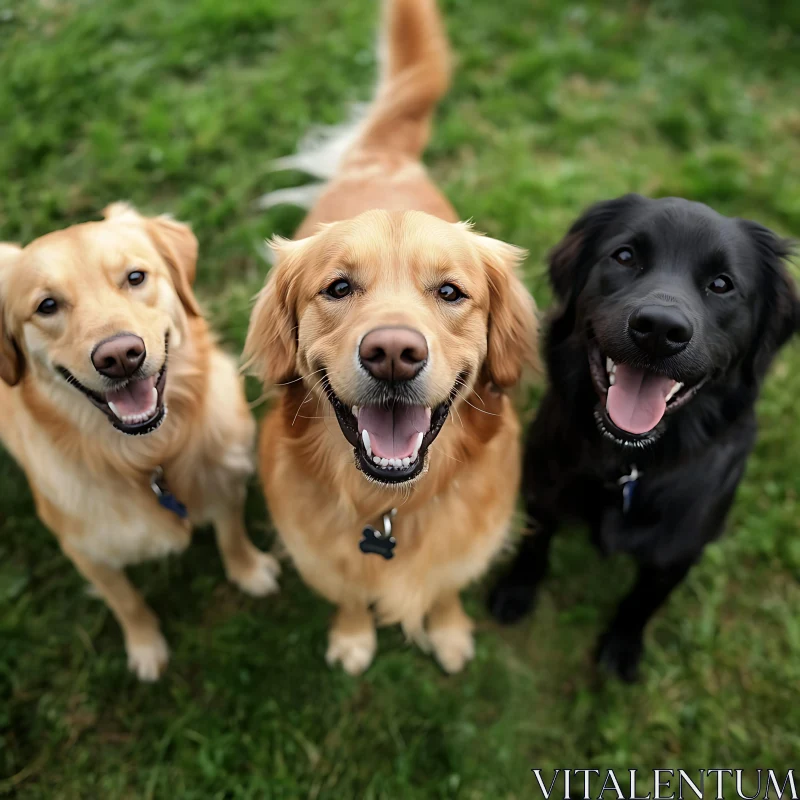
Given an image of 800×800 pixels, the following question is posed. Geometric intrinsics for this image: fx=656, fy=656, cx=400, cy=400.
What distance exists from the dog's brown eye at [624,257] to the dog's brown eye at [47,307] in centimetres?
191

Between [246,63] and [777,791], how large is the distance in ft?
17.8

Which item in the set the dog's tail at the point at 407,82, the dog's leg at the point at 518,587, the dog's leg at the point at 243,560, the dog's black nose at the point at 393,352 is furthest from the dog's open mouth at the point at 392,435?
the dog's tail at the point at 407,82

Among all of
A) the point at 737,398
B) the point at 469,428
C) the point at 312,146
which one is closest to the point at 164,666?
the point at 469,428

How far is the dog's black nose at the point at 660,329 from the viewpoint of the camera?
6.39 feet

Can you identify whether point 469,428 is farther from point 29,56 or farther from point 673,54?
point 29,56

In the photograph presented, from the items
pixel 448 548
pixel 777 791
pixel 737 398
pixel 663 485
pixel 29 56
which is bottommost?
pixel 777 791

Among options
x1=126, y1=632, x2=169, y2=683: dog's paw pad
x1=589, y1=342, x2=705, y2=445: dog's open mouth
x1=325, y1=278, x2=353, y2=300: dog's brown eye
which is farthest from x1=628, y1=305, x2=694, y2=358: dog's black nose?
x1=126, y1=632, x2=169, y2=683: dog's paw pad

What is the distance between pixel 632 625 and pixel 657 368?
1.44 m

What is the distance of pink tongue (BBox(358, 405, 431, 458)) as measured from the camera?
2.00 m

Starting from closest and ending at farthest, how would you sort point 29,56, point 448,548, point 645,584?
point 448,548 → point 645,584 → point 29,56

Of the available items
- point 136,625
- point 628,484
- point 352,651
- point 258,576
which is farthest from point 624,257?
point 136,625

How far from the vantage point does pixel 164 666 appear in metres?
3.07

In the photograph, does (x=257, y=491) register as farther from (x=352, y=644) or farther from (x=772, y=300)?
(x=772, y=300)

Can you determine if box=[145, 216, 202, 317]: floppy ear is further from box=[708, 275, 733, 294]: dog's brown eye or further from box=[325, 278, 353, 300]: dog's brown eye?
box=[708, 275, 733, 294]: dog's brown eye
